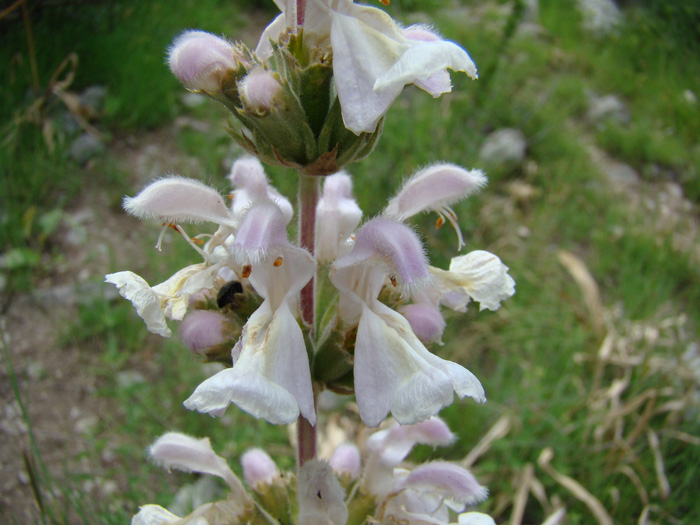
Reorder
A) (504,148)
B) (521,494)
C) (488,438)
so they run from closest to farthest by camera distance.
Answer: (521,494), (488,438), (504,148)

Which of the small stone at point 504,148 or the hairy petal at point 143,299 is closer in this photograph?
the hairy petal at point 143,299

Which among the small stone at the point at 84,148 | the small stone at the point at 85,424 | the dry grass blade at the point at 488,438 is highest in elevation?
the small stone at the point at 84,148

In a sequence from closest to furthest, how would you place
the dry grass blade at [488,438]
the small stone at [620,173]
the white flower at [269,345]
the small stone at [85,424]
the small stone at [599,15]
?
the white flower at [269,345]
the dry grass blade at [488,438]
the small stone at [85,424]
the small stone at [620,173]
the small stone at [599,15]

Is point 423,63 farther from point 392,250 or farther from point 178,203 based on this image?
point 178,203

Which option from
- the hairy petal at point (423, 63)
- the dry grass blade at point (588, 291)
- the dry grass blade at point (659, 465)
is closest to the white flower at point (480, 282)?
the hairy petal at point (423, 63)

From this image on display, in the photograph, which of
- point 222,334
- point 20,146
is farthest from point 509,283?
point 20,146

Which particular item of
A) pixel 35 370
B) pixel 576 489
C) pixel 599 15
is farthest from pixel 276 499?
pixel 599 15

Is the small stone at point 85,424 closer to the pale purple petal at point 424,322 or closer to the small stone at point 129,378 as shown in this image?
the small stone at point 129,378
